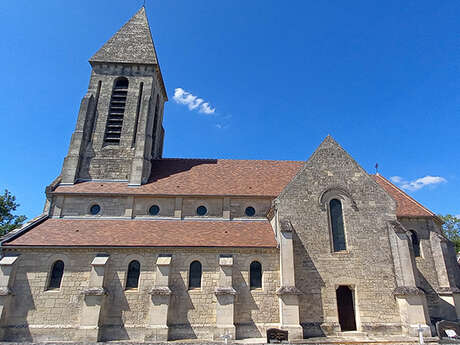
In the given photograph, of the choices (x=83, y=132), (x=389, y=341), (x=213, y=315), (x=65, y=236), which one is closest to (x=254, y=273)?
(x=213, y=315)

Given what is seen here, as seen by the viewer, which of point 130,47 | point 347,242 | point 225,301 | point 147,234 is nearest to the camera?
point 225,301

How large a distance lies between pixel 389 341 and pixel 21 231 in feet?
67.3

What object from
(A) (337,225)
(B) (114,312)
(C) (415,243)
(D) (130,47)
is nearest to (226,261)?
(B) (114,312)

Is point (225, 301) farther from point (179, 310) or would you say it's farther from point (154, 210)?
point (154, 210)

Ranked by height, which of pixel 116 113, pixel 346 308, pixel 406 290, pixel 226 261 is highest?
pixel 116 113

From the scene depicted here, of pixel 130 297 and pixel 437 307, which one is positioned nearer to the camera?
pixel 130 297

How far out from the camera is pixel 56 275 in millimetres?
15172

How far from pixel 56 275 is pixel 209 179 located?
11170mm

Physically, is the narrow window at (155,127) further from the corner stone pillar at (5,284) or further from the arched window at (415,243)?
the arched window at (415,243)

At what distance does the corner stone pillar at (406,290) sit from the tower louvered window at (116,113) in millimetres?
20367

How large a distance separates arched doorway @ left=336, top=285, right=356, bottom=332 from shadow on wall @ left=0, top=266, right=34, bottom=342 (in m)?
16.1

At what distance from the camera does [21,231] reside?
16.0m

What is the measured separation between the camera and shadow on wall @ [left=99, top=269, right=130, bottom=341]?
14.0m

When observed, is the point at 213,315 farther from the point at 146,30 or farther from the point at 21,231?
the point at 146,30
